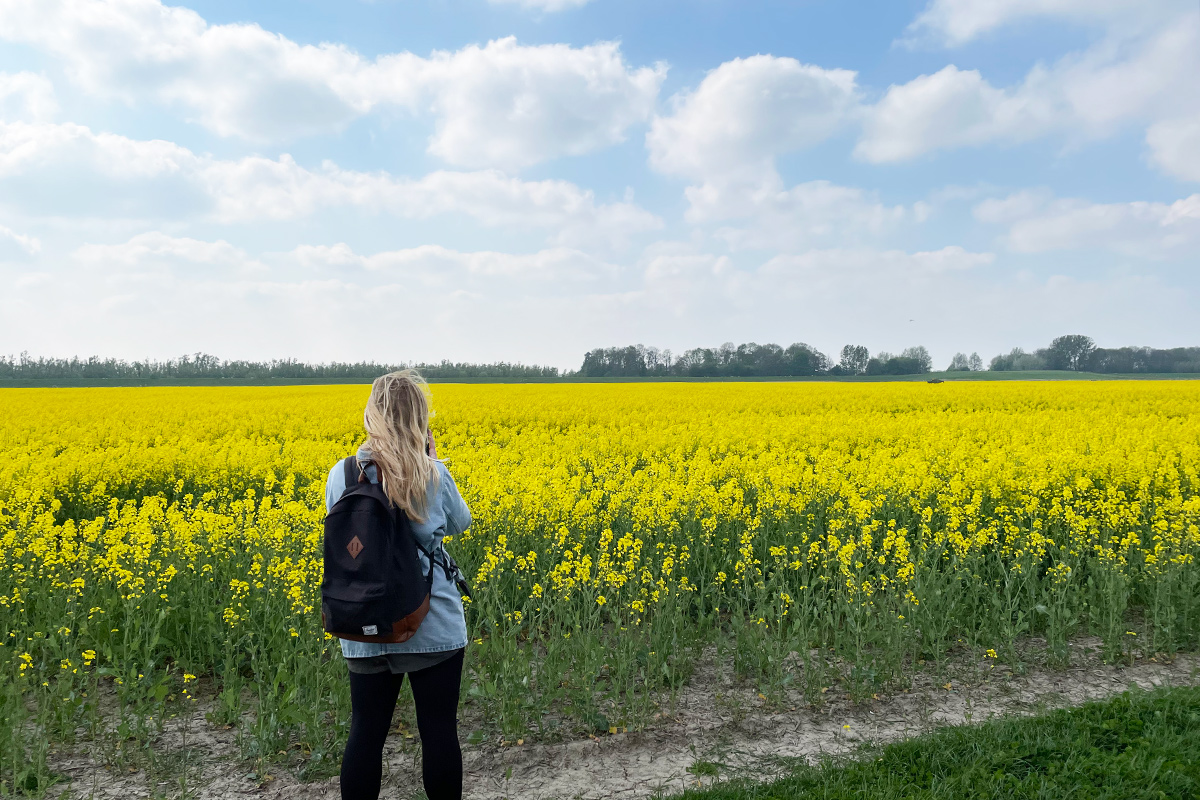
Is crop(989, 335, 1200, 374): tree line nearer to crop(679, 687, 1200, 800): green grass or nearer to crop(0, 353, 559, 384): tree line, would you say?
crop(0, 353, 559, 384): tree line

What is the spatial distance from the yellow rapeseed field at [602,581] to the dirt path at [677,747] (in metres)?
0.17

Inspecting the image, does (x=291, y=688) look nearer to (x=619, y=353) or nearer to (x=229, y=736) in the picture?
(x=229, y=736)

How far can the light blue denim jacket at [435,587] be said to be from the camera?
8.87 ft

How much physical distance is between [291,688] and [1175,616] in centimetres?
682

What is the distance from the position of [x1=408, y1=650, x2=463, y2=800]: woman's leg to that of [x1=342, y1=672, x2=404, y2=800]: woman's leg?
0.13 meters

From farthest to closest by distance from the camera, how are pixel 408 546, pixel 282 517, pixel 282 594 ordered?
pixel 282 517, pixel 282 594, pixel 408 546

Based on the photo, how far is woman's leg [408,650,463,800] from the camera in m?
2.78

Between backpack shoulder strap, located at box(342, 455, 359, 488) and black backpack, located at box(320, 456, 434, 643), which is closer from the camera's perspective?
black backpack, located at box(320, 456, 434, 643)

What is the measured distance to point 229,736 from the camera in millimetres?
4258

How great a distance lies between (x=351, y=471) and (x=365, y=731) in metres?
1.07

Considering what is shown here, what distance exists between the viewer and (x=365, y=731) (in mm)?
2760

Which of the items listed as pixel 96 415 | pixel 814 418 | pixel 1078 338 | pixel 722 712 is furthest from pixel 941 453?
pixel 1078 338

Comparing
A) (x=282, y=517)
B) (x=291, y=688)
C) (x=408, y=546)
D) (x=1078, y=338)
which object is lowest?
(x=291, y=688)

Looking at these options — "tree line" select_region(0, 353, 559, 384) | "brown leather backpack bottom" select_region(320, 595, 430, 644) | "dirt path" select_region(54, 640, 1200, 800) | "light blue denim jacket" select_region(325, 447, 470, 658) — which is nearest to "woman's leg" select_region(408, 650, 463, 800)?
"light blue denim jacket" select_region(325, 447, 470, 658)
